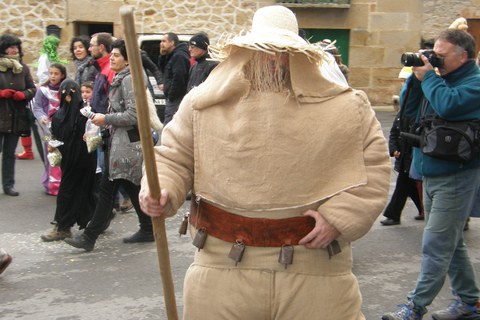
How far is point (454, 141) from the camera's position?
3984 mm

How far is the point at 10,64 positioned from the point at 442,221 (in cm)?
569

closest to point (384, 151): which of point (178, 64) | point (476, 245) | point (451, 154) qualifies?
point (451, 154)

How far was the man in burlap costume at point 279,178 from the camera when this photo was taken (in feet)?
8.41

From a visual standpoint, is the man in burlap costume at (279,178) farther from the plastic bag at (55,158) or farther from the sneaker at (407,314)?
the plastic bag at (55,158)

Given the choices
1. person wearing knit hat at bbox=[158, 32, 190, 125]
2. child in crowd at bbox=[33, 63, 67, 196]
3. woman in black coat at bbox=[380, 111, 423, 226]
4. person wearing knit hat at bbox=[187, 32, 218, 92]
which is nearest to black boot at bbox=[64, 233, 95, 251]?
child in crowd at bbox=[33, 63, 67, 196]

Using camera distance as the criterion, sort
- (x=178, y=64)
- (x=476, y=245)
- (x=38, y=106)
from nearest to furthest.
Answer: (x=476, y=245) → (x=38, y=106) → (x=178, y=64)

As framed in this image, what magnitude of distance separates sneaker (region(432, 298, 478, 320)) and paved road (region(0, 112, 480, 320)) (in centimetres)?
27

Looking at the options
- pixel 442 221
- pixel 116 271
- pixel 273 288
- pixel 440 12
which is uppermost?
pixel 440 12

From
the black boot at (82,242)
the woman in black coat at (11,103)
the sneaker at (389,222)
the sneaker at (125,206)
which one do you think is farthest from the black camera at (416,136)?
the woman in black coat at (11,103)

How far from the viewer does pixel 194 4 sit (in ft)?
51.6

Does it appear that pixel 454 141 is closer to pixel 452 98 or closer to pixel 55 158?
pixel 452 98

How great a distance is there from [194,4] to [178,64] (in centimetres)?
738

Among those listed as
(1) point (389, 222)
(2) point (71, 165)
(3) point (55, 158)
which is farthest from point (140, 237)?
(1) point (389, 222)

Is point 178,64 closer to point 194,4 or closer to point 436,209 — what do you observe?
point 436,209
